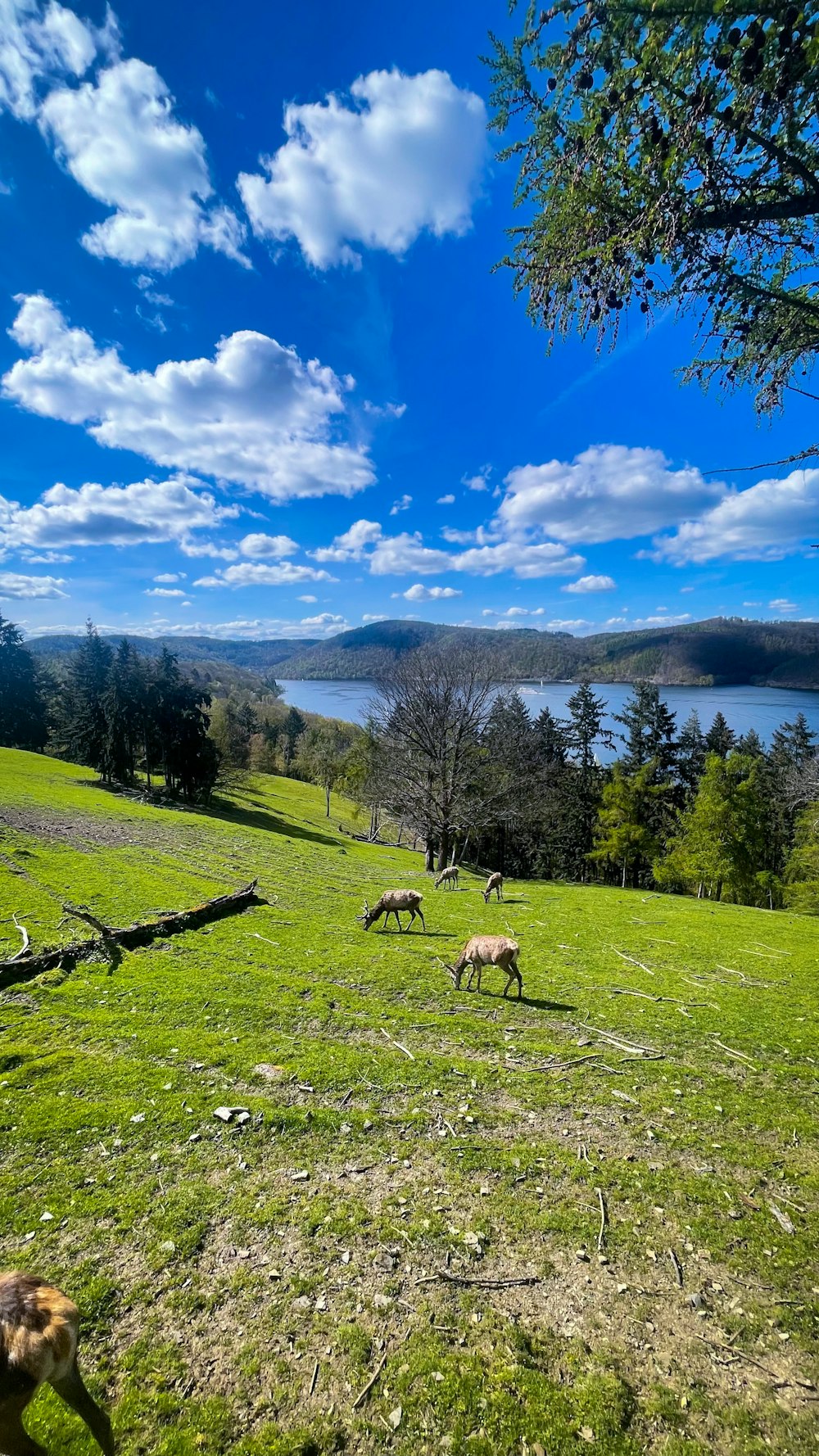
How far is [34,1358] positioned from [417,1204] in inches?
123

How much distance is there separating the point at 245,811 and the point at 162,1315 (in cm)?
4817

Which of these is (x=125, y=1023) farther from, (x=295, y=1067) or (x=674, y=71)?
(x=674, y=71)

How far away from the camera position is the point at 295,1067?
22.7ft

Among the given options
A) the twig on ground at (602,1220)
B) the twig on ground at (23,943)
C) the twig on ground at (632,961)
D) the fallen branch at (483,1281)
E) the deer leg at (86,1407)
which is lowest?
the twig on ground at (632,961)

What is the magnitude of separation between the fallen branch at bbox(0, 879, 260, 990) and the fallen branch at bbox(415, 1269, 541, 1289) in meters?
8.83

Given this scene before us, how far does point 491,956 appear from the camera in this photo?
9.60m

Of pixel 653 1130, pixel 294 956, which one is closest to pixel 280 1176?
pixel 653 1130

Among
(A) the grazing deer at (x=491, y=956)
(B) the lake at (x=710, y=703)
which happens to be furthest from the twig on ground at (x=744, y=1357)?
(B) the lake at (x=710, y=703)

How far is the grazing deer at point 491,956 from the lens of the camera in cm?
941

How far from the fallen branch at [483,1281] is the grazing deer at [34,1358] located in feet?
7.32

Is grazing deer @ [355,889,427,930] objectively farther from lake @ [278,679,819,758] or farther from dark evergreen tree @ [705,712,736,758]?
dark evergreen tree @ [705,712,736,758]

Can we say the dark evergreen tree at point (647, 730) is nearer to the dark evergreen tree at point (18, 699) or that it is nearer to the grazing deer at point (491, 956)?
the grazing deer at point (491, 956)

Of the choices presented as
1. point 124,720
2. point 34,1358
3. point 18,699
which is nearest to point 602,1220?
point 34,1358

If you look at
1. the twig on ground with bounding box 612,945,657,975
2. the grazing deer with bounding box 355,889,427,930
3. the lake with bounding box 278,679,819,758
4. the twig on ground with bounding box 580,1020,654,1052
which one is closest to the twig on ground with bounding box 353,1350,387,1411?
the twig on ground with bounding box 580,1020,654,1052
